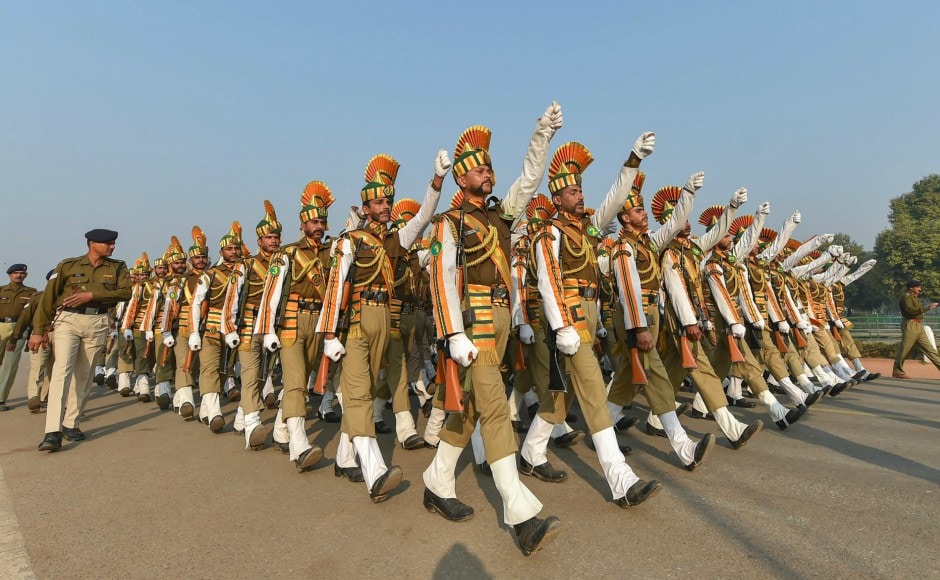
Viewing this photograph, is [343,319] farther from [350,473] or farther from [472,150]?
[472,150]

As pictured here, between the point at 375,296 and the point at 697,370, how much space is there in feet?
10.4

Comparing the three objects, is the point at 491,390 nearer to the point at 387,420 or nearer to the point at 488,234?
the point at 488,234

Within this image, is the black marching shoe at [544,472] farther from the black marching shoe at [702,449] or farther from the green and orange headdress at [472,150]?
the green and orange headdress at [472,150]

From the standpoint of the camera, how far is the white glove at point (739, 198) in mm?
5668

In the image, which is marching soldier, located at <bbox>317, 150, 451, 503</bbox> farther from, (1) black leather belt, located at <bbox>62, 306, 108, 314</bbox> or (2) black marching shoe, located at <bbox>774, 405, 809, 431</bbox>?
(2) black marching shoe, located at <bbox>774, 405, 809, 431</bbox>

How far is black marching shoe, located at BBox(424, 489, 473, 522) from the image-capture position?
354 cm

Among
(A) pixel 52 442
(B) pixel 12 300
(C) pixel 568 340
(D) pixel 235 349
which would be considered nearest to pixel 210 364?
(D) pixel 235 349

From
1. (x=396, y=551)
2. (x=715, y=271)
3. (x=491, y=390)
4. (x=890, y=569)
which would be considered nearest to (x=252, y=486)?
(x=396, y=551)

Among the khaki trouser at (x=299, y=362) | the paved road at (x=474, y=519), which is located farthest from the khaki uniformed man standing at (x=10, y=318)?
the khaki trouser at (x=299, y=362)

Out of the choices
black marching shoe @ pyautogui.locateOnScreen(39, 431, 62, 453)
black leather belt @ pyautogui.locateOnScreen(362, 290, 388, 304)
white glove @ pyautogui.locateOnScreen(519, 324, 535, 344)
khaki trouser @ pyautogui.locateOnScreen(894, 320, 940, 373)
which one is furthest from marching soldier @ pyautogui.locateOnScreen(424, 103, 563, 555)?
khaki trouser @ pyautogui.locateOnScreen(894, 320, 940, 373)

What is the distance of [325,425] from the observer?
7.40 metres

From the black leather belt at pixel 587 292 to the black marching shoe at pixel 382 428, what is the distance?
3.44 metres

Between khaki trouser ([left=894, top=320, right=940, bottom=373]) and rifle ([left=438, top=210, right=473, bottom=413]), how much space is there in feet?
42.0

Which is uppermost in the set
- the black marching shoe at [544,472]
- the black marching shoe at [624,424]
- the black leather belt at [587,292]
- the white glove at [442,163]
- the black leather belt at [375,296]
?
the white glove at [442,163]
